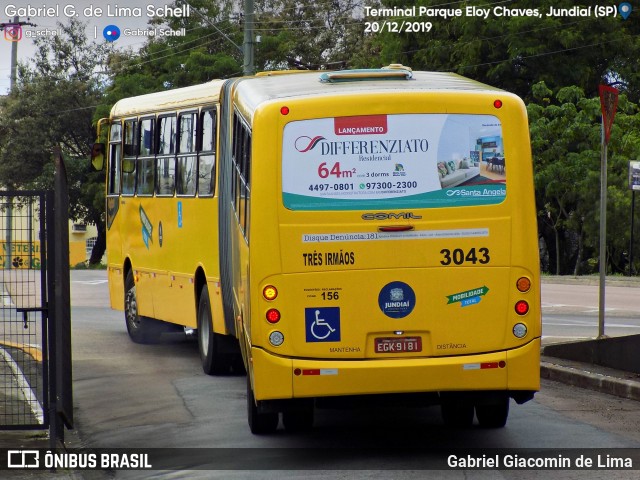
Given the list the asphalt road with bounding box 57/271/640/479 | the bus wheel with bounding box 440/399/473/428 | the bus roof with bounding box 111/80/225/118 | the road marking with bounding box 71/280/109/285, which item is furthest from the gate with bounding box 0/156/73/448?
the road marking with bounding box 71/280/109/285

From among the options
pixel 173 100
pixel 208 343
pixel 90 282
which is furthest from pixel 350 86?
pixel 90 282

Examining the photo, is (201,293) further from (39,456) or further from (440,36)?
(440,36)

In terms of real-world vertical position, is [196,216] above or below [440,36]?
below

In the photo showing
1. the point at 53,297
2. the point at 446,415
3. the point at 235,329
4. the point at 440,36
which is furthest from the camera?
the point at 440,36

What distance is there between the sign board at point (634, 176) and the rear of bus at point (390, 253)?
2463 centimetres

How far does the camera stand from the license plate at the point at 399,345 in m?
9.37

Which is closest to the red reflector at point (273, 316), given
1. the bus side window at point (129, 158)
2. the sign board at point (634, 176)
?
the bus side window at point (129, 158)

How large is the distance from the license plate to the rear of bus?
1 centimetres

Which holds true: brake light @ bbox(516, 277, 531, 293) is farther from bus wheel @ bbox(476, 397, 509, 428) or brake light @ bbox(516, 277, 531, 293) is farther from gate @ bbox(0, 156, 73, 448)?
gate @ bbox(0, 156, 73, 448)

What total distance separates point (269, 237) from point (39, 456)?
2.27m

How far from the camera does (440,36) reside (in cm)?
4778

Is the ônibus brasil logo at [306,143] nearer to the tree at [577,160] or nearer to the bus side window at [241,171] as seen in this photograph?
the bus side window at [241,171]

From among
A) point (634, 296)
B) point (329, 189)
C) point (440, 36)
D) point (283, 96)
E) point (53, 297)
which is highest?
point (440, 36)

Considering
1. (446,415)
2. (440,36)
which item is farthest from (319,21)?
(446,415)
